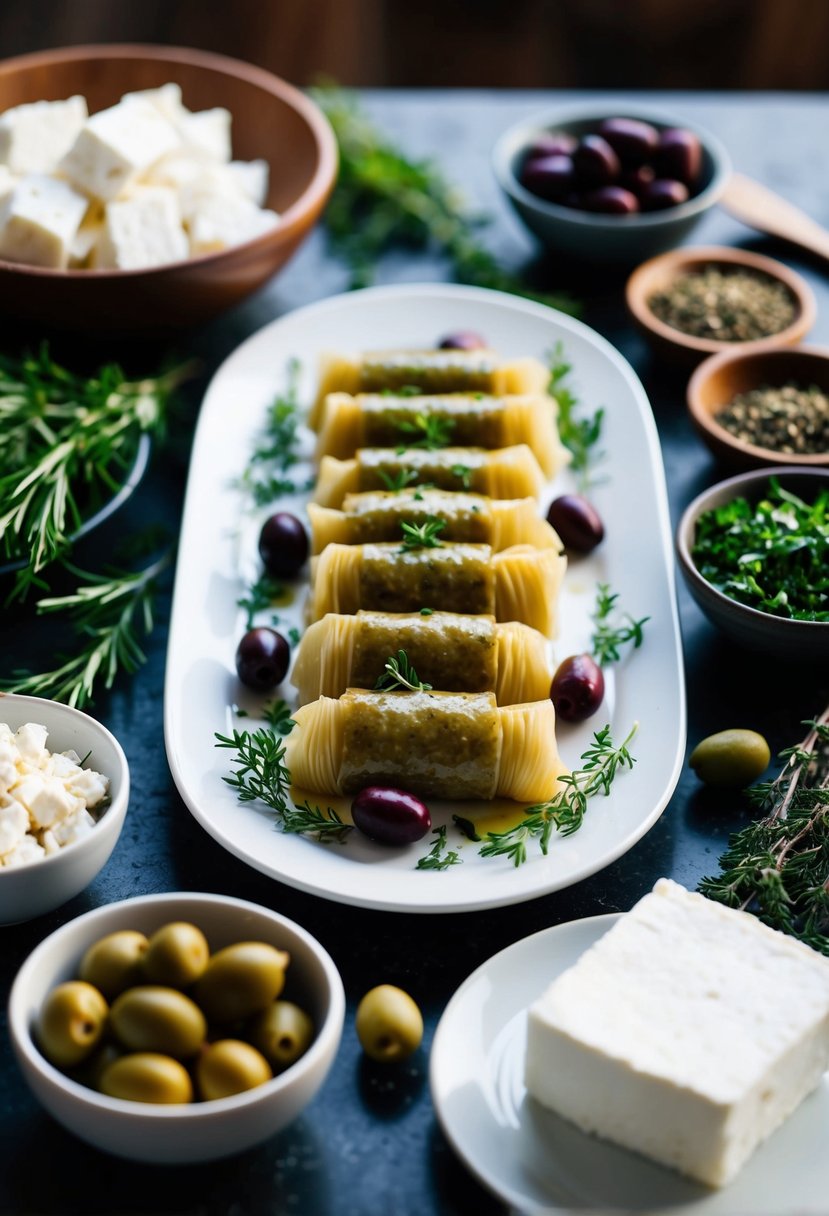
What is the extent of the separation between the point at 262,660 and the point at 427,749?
0.38m

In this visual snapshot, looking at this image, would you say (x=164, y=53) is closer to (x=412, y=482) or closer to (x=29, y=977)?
(x=412, y=482)

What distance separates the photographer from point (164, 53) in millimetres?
3467

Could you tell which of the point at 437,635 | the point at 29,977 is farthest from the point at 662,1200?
the point at 437,635

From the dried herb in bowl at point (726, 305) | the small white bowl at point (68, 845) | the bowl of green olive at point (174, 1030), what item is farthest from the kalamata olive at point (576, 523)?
the bowl of green olive at point (174, 1030)

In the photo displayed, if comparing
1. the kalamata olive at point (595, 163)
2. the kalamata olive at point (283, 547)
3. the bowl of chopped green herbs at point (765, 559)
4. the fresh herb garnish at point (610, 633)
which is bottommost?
the kalamata olive at point (283, 547)

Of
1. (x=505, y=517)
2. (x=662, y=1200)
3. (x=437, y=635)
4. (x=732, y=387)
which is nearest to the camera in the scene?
(x=662, y=1200)

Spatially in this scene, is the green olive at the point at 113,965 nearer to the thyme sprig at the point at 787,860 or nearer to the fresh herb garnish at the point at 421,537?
the thyme sprig at the point at 787,860

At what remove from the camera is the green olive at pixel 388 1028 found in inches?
68.6

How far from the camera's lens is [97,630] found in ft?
8.08

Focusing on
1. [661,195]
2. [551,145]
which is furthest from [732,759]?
[551,145]

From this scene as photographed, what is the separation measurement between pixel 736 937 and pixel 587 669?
0.62 m

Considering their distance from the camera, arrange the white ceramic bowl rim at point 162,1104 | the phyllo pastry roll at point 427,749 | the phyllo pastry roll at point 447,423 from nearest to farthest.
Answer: the white ceramic bowl rim at point 162,1104 < the phyllo pastry roll at point 427,749 < the phyllo pastry roll at point 447,423

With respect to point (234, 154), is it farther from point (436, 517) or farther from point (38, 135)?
point (436, 517)

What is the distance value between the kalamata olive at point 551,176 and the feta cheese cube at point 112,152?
3.16 ft
